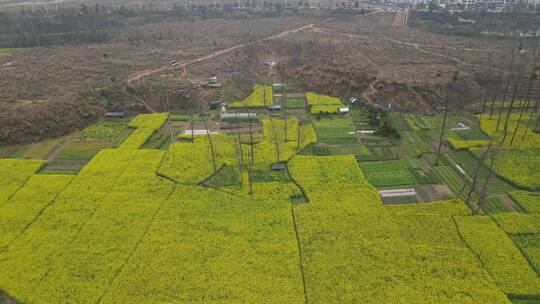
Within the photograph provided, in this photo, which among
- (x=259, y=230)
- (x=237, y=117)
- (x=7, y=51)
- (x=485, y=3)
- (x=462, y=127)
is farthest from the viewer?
(x=485, y=3)

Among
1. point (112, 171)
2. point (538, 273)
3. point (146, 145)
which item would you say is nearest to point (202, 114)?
point (146, 145)

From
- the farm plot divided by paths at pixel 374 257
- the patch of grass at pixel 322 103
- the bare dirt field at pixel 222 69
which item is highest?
the bare dirt field at pixel 222 69

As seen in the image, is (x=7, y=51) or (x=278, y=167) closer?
(x=278, y=167)

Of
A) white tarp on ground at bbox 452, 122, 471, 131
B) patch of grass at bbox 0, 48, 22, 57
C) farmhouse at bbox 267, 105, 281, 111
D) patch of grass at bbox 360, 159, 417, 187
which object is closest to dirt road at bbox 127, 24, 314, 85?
farmhouse at bbox 267, 105, 281, 111

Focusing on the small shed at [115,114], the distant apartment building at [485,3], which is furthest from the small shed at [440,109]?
the distant apartment building at [485,3]

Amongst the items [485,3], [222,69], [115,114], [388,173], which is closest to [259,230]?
[388,173]

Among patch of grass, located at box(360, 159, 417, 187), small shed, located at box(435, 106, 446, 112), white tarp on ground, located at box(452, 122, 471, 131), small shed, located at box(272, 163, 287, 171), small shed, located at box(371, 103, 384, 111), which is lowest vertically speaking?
patch of grass, located at box(360, 159, 417, 187)

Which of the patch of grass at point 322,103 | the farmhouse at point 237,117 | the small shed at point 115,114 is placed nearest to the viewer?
the farmhouse at point 237,117

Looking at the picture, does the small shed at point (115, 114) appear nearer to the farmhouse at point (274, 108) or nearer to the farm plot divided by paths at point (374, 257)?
the farmhouse at point (274, 108)

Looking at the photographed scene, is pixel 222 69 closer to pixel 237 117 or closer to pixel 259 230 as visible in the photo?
pixel 237 117

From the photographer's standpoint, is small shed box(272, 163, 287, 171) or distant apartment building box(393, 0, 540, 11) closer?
small shed box(272, 163, 287, 171)

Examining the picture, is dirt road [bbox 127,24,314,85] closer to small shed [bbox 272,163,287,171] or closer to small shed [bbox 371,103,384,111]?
small shed [bbox 272,163,287,171]

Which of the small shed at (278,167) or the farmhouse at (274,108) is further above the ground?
the farmhouse at (274,108)

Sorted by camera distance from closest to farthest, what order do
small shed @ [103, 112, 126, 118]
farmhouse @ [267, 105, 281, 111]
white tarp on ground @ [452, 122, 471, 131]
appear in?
white tarp on ground @ [452, 122, 471, 131] → small shed @ [103, 112, 126, 118] → farmhouse @ [267, 105, 281, 111]
